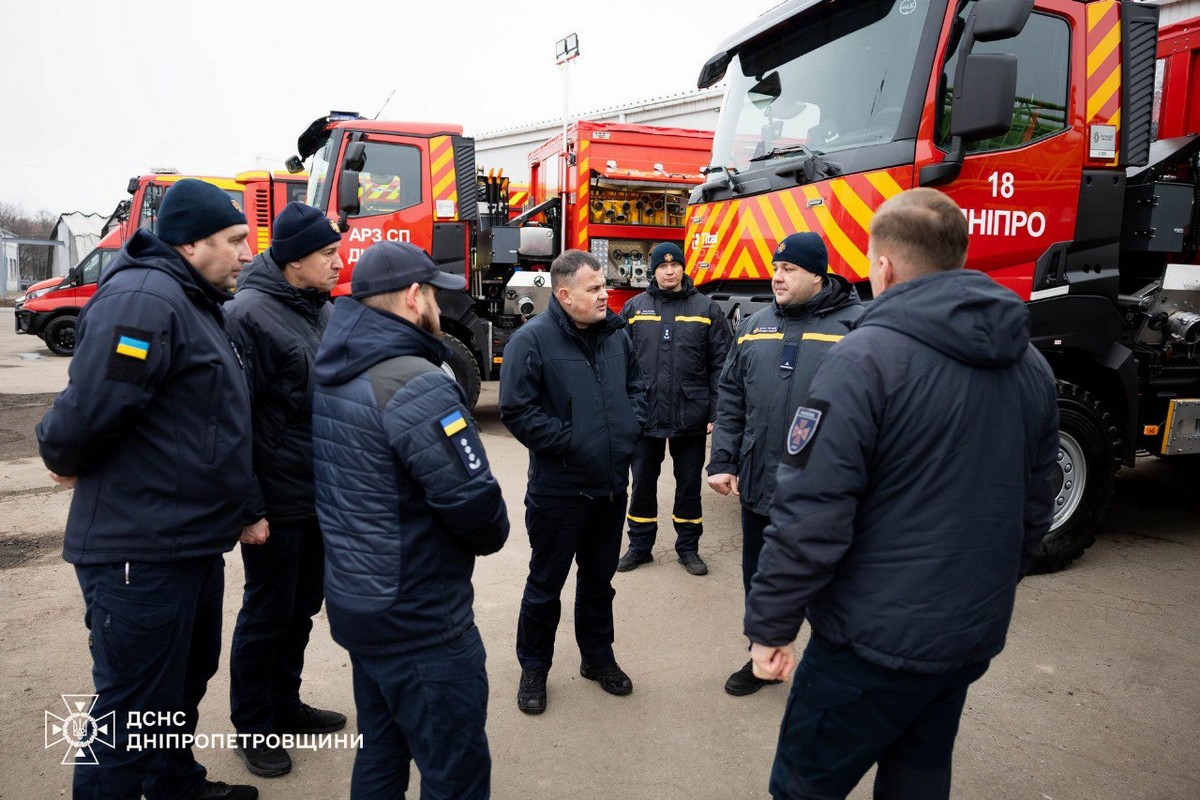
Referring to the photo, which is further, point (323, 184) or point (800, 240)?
point (323, 184)

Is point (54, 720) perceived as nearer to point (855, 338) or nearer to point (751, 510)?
point (751, 510)

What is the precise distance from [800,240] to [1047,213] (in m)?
1.80

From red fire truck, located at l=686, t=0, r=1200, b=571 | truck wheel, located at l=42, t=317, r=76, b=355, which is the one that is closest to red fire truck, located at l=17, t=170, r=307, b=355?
truck wheel, located at l=42, t=317, r=76, b=355

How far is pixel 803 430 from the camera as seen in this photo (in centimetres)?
172

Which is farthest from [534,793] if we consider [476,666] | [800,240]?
[800,240]

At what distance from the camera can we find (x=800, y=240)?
3117mm

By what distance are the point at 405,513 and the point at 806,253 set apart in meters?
1.95

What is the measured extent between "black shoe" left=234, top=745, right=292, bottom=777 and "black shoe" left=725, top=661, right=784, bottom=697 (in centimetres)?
168

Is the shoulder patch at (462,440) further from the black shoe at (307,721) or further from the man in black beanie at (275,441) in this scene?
the black shoe at (307,721)

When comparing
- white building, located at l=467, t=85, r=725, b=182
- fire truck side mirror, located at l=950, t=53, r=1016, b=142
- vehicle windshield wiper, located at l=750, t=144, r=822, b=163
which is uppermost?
white building, located at l=467, t=85, r=725, b=182

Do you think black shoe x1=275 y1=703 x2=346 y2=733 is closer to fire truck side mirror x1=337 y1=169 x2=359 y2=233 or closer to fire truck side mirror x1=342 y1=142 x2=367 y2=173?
fire truck side mirror x1=337 y1=169 x2=359 y2=233

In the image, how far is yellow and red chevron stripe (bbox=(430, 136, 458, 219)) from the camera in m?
7.57

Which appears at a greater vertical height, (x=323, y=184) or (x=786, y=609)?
(x=323, y=184)

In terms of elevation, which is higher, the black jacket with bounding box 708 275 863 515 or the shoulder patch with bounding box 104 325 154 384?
the shoulder patch with bounding box 104 325 154 384
